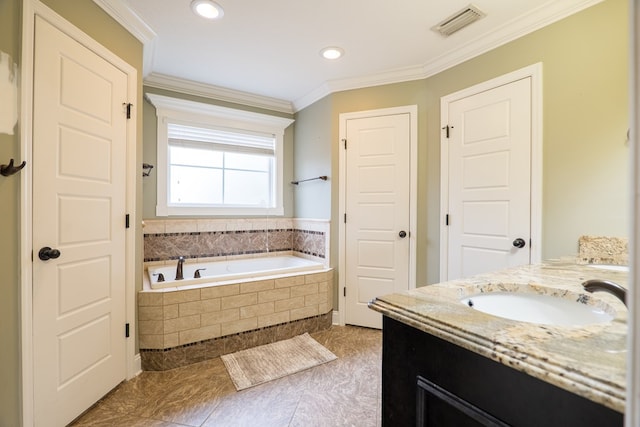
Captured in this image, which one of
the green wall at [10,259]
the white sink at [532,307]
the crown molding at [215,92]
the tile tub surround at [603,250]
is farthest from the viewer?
the crown molding at [215,92]

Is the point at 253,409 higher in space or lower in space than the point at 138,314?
lower

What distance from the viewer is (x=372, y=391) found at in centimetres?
190

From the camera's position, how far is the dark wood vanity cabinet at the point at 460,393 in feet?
1.73

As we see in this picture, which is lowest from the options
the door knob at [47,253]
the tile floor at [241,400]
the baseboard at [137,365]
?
the tile floor at [241,400]

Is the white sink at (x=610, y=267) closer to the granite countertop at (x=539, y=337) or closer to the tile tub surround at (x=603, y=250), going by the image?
the tile tub surround at (x=603, y=250)

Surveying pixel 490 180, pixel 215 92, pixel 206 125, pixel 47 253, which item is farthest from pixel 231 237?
pixel 490 180

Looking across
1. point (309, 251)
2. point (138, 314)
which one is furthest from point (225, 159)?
point (138, 314)

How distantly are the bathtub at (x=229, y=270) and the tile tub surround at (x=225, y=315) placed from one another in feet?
0.25

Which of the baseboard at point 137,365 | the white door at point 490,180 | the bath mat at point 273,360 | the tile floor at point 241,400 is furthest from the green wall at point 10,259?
the white door at point 490,180

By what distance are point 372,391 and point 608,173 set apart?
1.89 meters

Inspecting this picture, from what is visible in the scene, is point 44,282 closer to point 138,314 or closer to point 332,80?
point 138,314

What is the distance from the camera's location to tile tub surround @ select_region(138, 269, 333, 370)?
2.10m

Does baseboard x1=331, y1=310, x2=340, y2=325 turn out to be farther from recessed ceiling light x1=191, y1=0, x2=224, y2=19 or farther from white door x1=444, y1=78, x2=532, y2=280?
recessed ceiling light x1=191, y1=0, x2=224, y2=19

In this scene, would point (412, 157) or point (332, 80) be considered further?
point (332, 80)
